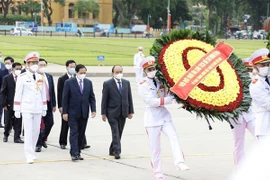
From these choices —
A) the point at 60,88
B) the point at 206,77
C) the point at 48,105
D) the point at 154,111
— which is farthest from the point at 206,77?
the point at 60,88

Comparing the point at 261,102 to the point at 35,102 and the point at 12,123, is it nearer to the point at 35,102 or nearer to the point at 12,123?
the point at 35,102

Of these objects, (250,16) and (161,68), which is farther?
(250,16)

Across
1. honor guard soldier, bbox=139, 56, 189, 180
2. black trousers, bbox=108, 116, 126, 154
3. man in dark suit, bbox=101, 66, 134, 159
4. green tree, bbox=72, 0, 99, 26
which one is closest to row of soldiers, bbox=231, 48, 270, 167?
honor guard soldier, bbox=139, 56, 189, 180

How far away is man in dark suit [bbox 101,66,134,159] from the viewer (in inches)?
472

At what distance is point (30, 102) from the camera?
11.3 meters

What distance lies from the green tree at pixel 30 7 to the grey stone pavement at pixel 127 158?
9352cm

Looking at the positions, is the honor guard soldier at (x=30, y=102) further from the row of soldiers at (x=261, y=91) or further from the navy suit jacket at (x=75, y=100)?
the row of soldiers at (x=261, y=91)

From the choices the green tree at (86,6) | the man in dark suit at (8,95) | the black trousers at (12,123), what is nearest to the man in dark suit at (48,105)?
the black trousers at (12,123)

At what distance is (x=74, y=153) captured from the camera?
1155cm

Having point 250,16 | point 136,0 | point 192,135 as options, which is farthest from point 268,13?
point 192,135

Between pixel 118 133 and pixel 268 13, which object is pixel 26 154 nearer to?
pixel 118 133

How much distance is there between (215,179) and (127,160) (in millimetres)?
2044

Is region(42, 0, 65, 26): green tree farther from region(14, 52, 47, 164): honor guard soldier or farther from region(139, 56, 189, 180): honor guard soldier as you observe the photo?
region(139, 56, 189, 180): honor guard soldier

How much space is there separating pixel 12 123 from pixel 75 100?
3.19 metres
